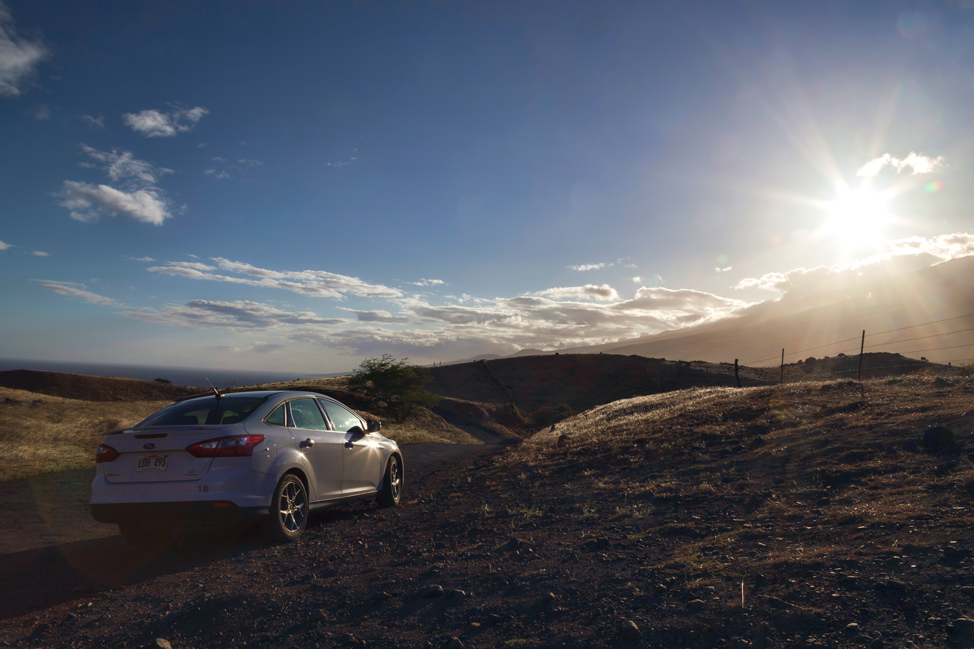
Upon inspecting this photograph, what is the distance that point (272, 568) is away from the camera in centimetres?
496

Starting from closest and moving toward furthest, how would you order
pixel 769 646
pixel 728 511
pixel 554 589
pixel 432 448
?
pixel 769 646 < pixel 554 589 < pixel 728 511 < pixel 432 448

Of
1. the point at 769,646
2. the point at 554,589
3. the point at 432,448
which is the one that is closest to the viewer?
the point at 769,646

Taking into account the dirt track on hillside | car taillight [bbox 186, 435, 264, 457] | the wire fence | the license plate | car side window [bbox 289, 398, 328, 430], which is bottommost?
the dirt track on hillside

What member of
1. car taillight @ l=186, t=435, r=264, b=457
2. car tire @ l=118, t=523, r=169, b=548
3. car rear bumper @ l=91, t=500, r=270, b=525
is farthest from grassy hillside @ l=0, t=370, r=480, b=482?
car taillight @ l=186, t=435, r=264, b=457

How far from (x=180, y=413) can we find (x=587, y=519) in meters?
4.59

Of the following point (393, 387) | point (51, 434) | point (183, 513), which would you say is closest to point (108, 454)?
point (183, 513)

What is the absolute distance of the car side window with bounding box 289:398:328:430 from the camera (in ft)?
21.9

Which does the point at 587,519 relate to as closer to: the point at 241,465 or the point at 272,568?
the point at 272,568

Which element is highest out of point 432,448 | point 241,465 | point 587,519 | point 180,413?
point 180,413

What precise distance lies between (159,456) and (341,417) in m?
2.48

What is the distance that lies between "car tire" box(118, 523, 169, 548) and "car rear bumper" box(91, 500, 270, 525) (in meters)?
0.71

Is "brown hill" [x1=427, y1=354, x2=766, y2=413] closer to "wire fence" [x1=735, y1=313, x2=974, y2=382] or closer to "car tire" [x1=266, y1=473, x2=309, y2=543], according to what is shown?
"wire fence" [x1=735, y1=313, x2=974, y2=382]

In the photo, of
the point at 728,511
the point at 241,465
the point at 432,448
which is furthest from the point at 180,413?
the point at 432,448

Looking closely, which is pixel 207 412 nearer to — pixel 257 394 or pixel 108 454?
pixel 257 394
